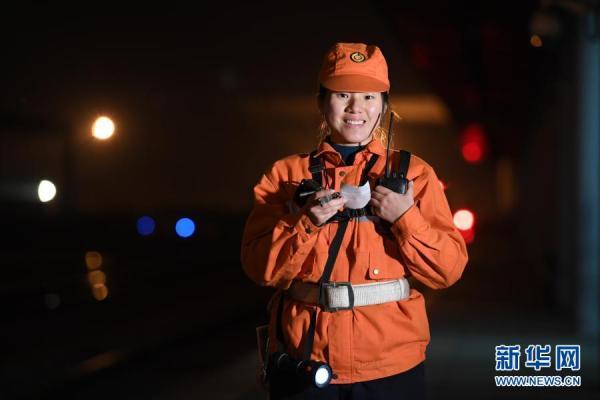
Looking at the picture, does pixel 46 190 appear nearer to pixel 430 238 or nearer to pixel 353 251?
pixel 353 251

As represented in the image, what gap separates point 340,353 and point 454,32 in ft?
44.5

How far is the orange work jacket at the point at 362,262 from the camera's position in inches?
113

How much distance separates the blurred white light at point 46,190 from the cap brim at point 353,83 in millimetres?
27724

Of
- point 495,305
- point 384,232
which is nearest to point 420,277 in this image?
point 384,232

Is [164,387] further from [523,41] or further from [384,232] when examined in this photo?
[523,41]

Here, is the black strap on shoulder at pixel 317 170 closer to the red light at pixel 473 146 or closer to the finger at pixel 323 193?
the finger at pixel 323 193

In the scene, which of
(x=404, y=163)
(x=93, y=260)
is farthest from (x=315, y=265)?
(x=93, y=260)

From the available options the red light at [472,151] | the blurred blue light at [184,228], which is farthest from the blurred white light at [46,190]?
the red light at [472,151]

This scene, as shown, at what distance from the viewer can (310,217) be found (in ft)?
9.20

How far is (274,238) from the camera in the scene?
9.59ft

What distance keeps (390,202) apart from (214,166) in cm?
3165

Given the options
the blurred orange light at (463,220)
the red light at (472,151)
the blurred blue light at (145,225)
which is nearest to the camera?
the blurred orange light at (463,220)

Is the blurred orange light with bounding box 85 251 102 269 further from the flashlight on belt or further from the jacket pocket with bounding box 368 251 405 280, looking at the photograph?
the jacket pocket with bounding box 368 251 405 280

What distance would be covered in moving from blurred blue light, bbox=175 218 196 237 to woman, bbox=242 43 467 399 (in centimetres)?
3385
